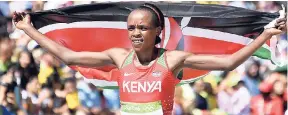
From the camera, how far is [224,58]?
3900 millimetres

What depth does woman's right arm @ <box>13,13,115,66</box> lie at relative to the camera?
4.18 meters

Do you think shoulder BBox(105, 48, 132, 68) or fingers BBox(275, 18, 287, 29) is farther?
shoulder BBox(105, 48, 132, 68)

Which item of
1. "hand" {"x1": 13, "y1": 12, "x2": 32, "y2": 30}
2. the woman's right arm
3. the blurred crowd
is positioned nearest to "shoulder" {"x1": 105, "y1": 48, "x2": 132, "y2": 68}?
the woman's right arm

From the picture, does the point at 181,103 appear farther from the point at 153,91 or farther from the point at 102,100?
the point at 153,91

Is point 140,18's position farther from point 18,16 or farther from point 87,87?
point 87,87

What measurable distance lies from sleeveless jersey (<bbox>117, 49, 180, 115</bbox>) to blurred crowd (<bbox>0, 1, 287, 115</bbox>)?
5034 millimetres

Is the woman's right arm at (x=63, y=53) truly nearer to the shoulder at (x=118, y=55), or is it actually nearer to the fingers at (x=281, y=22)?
the shoulder at (x=118, y=55)

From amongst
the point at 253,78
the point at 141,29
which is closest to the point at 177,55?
the point at 141,29

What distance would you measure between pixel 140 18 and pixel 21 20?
870 millimetres

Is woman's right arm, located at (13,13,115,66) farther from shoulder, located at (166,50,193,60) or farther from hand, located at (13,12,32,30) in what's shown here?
shoulder, located at (166,50,193,60)

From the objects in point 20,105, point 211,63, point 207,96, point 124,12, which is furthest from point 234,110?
point 211,63

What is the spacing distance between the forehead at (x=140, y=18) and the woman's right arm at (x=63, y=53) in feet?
1.31

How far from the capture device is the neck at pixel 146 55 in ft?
13.2

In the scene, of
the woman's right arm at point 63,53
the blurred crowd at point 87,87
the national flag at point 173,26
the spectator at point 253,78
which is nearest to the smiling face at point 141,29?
the woman's right arm at point 63,53
